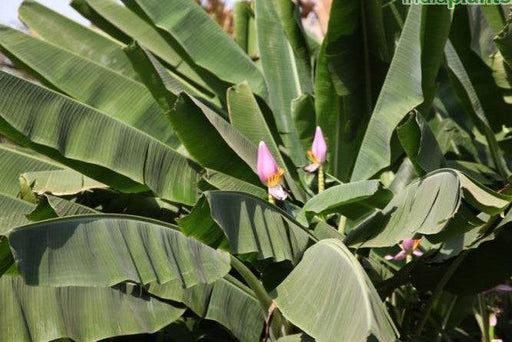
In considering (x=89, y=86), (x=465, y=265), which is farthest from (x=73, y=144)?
(x=465, y=265)

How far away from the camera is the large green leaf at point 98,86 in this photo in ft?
14.4

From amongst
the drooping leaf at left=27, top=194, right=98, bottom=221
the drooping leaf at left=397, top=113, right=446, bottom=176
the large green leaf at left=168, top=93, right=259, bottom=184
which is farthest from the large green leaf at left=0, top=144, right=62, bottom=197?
the drooping leaf at left=397, top=113, right=446, bottom=176

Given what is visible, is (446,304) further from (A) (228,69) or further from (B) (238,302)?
(A) (228,69)

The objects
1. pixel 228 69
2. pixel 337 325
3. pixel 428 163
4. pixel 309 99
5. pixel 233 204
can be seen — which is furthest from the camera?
pixel 228 69

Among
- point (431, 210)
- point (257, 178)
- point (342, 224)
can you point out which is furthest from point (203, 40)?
point (431, 210)

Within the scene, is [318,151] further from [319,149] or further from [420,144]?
[420,144]

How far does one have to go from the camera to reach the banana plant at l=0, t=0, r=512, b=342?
3014 millimetres

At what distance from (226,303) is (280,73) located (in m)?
1.68

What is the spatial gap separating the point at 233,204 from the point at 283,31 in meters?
2.16

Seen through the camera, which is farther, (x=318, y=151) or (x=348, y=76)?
(x=348, y=76)

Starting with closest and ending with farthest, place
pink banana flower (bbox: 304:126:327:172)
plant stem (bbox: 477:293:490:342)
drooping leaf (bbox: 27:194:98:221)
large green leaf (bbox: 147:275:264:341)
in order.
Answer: drooping leaf (bbox: 27:194:98:221), large green leaf (bbox: 147:275:264:341), pink banana flower (bbox: 304:126:327:172), plant stem (bbox: 477:293:490:342)

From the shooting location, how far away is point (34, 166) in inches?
178

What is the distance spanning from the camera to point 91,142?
379 cm

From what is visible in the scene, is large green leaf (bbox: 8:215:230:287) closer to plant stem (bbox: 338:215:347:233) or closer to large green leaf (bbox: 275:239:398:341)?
large green leaf (bbox: 275:239:398:341)
